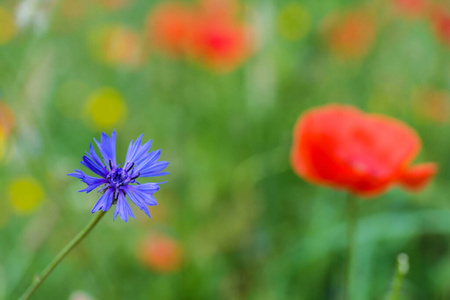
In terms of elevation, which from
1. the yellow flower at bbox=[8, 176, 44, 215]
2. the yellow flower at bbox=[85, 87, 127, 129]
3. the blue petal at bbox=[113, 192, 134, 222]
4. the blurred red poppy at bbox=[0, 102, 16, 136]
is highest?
the yellow flower at bbox=[85, 87, 127, 129]

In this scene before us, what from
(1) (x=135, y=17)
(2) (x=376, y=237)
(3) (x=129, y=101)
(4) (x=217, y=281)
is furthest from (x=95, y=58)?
(2) (x=376, y=237)

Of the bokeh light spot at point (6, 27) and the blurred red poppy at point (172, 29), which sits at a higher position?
the bokeh light spot at point (6, 27)

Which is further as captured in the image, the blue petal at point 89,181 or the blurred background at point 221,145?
the blurred background at point 221,145

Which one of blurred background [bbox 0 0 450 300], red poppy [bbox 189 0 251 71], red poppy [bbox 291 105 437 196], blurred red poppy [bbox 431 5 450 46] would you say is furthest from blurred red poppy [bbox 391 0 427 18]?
red poppy [bbox 291 105 437 196]

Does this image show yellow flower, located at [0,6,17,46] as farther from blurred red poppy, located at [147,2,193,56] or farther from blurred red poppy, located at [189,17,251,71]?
blurred red poppy, located at [189,17,251,71]

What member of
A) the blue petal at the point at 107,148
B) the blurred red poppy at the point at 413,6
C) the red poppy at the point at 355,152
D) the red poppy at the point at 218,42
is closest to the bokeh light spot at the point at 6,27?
the red poppy at the point at 218,42

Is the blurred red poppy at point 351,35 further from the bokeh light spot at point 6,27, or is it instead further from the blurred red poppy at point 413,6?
the bokeh light spot at point 6,27

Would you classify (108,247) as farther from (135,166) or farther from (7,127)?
(135,166)
